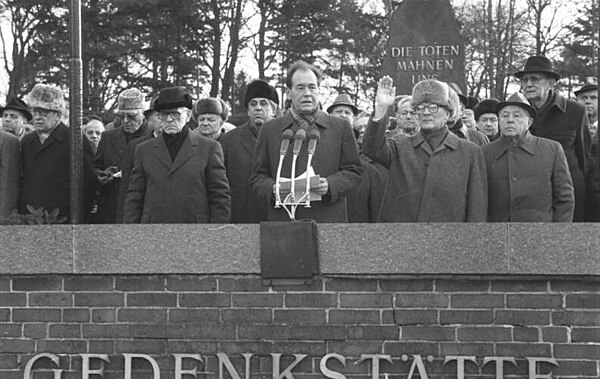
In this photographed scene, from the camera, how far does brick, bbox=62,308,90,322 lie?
616 centimetres

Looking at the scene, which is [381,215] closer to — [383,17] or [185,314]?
[185,314]

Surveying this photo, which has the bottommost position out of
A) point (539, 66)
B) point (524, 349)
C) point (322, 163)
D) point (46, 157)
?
point (524, 349)

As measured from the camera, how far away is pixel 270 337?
19.7 feet

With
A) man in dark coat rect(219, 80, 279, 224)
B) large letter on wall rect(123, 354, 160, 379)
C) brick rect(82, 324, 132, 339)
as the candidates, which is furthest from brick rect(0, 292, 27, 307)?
man in dark coat rect(219, 80, 279, 224)

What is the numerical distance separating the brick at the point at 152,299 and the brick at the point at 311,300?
708 mm

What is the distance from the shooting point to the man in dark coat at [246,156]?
7.68 m

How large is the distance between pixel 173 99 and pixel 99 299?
1687 mm

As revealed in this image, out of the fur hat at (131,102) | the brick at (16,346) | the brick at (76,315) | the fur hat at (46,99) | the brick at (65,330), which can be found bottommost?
the brick at (16,346)

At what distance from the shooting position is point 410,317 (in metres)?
5.88

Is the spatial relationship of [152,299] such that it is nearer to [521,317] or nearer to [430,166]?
[430,166]

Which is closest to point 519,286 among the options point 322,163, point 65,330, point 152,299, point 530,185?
point 530,185

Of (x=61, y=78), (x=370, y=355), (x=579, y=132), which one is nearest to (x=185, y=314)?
(x=370, y=355)

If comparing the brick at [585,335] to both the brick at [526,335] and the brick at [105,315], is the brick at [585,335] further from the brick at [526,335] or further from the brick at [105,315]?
the brick at [105,315]

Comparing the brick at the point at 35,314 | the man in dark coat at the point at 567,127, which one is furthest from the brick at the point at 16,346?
the man in dark coat at the point at 567,127
